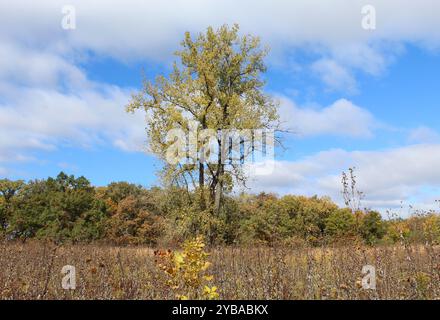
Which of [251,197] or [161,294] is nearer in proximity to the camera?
[161,294]

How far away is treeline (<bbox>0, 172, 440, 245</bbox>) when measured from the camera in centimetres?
2361

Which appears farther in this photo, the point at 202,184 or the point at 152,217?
the point at 152,217

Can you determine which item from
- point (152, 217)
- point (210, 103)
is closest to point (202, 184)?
point (210, 103)

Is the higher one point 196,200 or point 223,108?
point 223,108

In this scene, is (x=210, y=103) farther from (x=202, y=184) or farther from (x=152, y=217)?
(x=152, y=217)

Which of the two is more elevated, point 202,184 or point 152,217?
point 202,184

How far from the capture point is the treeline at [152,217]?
23609 mm

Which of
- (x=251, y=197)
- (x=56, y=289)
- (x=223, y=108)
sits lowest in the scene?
(x=56, y=289)

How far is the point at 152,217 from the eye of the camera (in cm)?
5103
